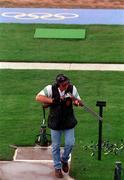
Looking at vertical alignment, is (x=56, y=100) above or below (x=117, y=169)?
above

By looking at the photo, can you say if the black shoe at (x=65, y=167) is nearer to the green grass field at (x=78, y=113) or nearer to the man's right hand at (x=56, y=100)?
the green grass field at (x=78, y=113)

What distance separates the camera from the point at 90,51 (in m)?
17.9

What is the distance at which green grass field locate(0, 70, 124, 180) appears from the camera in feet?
37.2

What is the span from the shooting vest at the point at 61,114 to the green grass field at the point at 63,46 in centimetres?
676

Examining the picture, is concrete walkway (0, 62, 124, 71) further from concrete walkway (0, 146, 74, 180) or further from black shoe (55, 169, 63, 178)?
black shoe (55, 169, 63, 178)

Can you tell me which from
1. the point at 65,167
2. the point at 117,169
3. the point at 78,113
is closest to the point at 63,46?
the point at 78,113

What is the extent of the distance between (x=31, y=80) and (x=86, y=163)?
4.65 metres

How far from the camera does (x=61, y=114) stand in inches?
407

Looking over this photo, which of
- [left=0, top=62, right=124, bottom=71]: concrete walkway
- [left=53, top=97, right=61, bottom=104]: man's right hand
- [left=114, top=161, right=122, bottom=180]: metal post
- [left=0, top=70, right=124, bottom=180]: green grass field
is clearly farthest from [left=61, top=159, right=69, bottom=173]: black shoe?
[left=0, top=62, right=124, bottom=71]: concrete walkway

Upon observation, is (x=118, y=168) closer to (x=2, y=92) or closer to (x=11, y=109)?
(x=11, y=109)

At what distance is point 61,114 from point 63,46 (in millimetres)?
8273

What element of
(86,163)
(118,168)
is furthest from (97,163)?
(118,168)

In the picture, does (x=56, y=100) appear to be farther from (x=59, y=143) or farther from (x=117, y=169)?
(x=117, y=169)

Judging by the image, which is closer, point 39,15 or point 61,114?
point 61,114
